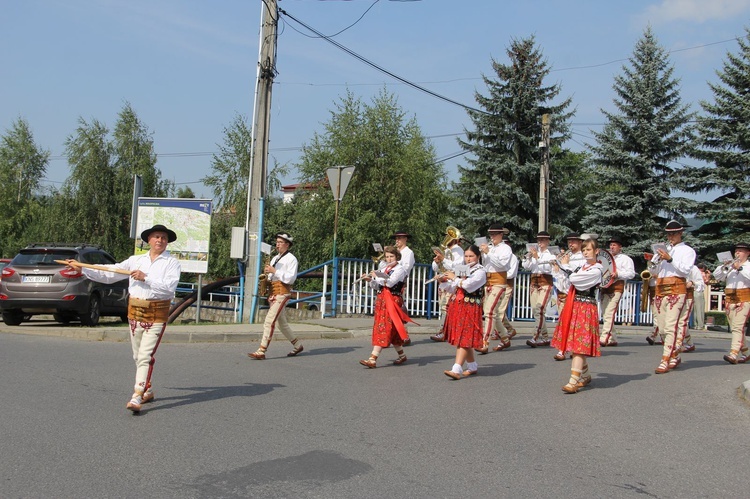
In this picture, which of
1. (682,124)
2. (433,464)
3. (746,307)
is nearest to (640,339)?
(746,307)

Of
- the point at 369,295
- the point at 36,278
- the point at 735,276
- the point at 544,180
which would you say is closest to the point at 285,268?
the point at 36,278

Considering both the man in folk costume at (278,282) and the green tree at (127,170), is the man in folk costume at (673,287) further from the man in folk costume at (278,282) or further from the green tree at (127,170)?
the green tree at (127,170)

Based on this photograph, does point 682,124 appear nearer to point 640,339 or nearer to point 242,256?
point 640,339

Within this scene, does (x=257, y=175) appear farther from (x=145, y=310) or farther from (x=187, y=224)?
(x=145, y=310)

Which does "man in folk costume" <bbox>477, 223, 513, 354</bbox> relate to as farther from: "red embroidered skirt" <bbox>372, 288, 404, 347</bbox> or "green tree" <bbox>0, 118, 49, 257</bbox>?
"green tree" <bbox>0, 118, 49, 257</bbox>

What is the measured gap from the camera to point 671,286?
10.5m

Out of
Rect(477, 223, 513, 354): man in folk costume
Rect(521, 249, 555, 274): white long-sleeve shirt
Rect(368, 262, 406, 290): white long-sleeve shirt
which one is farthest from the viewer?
Rect(521, 249, 555, 274): white long-sleeve shirt

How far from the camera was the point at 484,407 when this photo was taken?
7.52 m

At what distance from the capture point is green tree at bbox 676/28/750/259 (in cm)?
2878

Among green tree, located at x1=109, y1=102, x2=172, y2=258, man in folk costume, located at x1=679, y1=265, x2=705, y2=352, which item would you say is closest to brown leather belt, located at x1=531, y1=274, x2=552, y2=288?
man in folk costume, located at x1=679, y1=265, x2=705, y2=352

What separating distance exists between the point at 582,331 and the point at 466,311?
1.42 meters

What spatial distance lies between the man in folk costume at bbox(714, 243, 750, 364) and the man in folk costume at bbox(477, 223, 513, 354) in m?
3.35

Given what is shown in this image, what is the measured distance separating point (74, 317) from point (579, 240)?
11.6 m

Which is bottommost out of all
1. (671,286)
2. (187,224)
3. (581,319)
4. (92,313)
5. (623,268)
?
(92,313)
